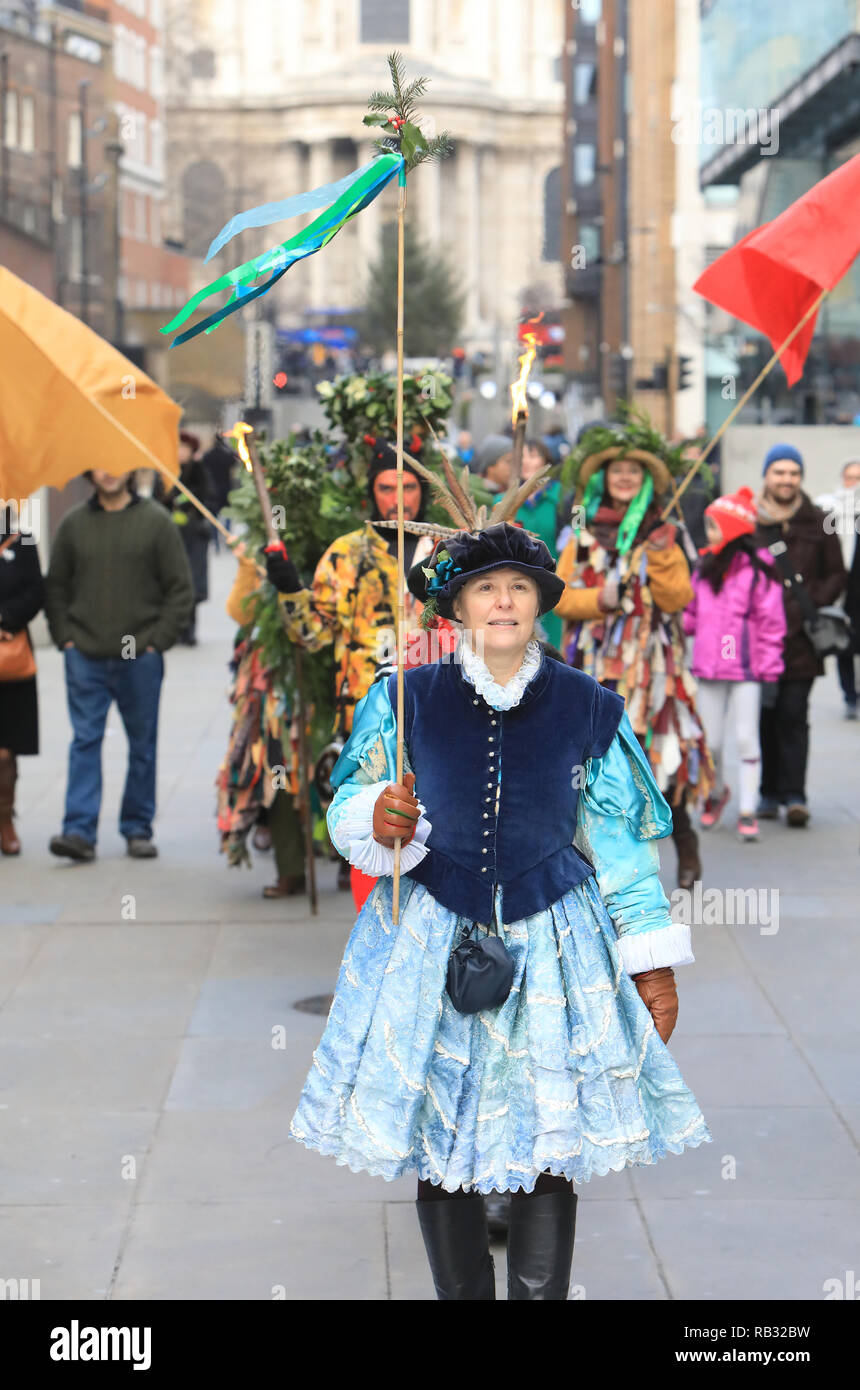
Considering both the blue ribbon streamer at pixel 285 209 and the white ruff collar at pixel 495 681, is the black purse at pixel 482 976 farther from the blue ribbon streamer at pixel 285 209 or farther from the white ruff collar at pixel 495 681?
the blue ribbon streamer at pixel 285 209

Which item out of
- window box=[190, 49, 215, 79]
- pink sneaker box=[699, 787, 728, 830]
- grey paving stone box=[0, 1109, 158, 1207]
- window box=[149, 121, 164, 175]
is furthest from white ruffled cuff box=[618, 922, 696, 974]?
window box=[190, 49, 215, 79]

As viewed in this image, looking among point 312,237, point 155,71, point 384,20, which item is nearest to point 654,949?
point 312,237

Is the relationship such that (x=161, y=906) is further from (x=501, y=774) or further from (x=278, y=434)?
(x=278, y=434)

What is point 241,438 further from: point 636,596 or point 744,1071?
point 744,1071

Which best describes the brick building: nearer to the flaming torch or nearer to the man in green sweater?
the man in green sweater

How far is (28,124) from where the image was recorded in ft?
157

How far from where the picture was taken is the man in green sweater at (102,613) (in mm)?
9805

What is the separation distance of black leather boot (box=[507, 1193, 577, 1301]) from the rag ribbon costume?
8 centimetres

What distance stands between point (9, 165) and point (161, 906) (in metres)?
38.6

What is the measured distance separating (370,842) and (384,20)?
145503mm

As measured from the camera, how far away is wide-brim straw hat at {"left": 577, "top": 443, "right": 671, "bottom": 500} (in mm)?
8523

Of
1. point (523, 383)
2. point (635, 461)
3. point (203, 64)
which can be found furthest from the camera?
point (203, 64)

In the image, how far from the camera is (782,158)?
1425 inches
